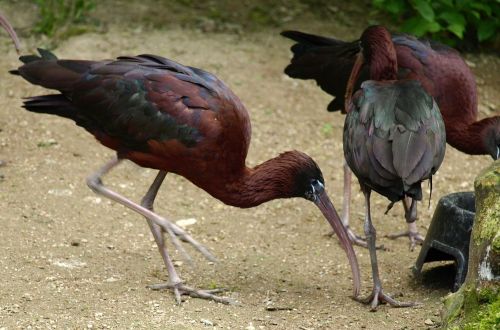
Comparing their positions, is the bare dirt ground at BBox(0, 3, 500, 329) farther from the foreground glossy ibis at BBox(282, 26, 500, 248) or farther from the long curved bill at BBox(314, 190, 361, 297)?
the foreground glossy ibis at BBox(282, 26, 500, 248)

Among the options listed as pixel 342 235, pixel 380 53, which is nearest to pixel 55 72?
pixel 342 235

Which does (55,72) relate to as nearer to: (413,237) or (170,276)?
(170,276)

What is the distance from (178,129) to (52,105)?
991 mm

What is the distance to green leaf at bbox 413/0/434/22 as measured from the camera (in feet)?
32.6

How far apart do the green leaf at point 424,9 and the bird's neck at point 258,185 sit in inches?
155

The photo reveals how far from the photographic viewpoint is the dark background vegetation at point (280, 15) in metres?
10.2

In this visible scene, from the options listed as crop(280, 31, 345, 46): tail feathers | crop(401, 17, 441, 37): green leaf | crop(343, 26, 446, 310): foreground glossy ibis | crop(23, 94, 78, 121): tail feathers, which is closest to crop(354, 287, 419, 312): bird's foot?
crop(343, 26, 446, 310): foreground glossy ibis

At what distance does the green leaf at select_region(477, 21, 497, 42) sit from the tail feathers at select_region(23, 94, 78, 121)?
17.4 feet

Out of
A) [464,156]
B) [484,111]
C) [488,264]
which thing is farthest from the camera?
[484,111]

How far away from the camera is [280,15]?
38.2ft

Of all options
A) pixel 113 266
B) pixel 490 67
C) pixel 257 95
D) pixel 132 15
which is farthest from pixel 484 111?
pixel 113 266

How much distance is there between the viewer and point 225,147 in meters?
6.52

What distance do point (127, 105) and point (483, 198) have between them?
246 centimetres

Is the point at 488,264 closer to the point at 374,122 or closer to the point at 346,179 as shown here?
the point at 374,122
